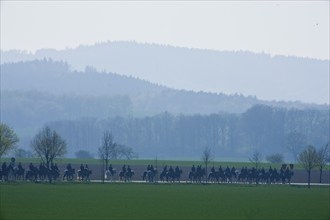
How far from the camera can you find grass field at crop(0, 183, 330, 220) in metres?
41.7

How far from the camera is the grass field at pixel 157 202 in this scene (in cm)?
4172

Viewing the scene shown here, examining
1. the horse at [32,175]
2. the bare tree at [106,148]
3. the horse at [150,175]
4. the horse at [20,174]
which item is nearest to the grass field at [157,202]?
the horse at [32,175]

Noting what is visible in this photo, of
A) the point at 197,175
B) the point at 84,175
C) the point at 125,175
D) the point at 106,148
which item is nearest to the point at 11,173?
the point at 84,175

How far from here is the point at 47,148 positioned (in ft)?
246

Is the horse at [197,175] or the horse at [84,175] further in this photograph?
the horse at [197,175]

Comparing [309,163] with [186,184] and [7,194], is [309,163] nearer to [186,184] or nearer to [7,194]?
[186,184]

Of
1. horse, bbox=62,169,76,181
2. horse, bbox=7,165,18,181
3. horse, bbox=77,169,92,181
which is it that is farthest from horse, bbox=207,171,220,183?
horse, bbox=7,165,18,181

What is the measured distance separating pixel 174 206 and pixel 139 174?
36.7 metres

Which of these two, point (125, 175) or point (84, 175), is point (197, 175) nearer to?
point (125, 175)

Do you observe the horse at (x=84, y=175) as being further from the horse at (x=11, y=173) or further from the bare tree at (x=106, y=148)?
the bare tree at (x=106, y=148)

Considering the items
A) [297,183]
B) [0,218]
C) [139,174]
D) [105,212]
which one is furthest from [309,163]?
[0,218]

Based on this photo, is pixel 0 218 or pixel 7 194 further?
pixel 7 194

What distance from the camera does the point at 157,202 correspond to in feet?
163

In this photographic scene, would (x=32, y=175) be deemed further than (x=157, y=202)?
Yes
